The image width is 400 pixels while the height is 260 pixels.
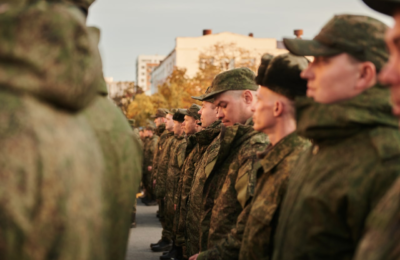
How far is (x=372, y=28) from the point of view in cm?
270

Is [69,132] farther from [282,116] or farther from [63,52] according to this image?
[282,116]

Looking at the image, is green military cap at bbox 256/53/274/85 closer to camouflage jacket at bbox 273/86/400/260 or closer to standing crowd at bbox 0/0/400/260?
standing crowd at bbox 0/0/400/260

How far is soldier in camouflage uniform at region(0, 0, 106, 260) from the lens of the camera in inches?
57.9

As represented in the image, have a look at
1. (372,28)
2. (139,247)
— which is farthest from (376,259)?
(139,247)

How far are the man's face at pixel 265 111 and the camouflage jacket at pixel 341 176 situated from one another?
0.97m

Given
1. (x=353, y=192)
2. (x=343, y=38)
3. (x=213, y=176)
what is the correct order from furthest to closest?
(x=213, y=176)
(x=343, y=38)
(x=353, y=192)

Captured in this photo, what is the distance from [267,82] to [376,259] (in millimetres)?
2129

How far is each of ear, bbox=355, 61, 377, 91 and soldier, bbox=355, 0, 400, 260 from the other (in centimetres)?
79

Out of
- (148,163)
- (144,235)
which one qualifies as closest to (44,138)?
(144,235)

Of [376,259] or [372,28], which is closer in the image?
[376,259]

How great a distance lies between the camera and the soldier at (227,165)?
15.0 ft

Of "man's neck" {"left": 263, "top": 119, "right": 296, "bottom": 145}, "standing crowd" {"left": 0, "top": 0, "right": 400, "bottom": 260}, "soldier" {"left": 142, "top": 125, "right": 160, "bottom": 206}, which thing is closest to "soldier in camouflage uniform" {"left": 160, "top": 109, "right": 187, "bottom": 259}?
"standing crowd" {"left": 0, "top": 0, "right": 400, "bottom": 260}

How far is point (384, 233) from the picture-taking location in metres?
1.71

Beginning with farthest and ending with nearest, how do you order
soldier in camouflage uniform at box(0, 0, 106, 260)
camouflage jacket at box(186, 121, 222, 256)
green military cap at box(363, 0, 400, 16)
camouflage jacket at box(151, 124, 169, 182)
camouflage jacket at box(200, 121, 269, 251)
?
camouflage jacket at box(151, 124, 169, 182) → camouflage jacket at box(186, 121, 222, 256) → camouflage jacket at box(200, 121, 269, 251) → green military cap at box(363, 0, 400, 16) → soldier in camouflage uniform at box(0, 0, 106, 260)
